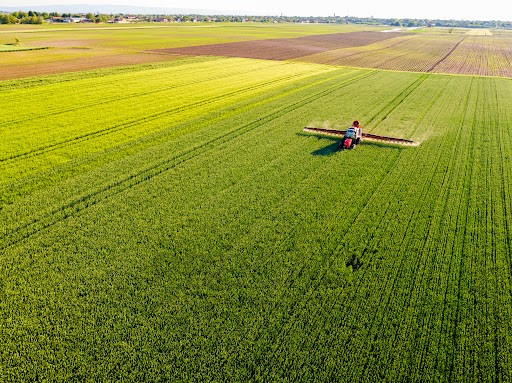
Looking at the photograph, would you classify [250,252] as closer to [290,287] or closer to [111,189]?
[290,287]

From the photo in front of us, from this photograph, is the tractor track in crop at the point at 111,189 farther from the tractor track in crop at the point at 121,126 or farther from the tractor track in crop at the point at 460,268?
Answer: the tractor track in crop at the point at 460,268

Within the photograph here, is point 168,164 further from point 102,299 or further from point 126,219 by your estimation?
point 102,299

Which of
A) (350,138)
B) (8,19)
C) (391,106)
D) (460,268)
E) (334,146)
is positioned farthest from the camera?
(8,19)

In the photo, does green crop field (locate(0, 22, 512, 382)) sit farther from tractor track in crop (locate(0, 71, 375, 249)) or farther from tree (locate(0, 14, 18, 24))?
tree (locate(0, 14, 18, 24))

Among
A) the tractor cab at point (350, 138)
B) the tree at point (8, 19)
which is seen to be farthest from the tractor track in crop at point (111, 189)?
the tree at point (8, 19)

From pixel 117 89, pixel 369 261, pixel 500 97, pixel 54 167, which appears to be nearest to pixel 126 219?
pixel 54 167

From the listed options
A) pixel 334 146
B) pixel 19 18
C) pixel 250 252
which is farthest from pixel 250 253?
pixel 19 18
